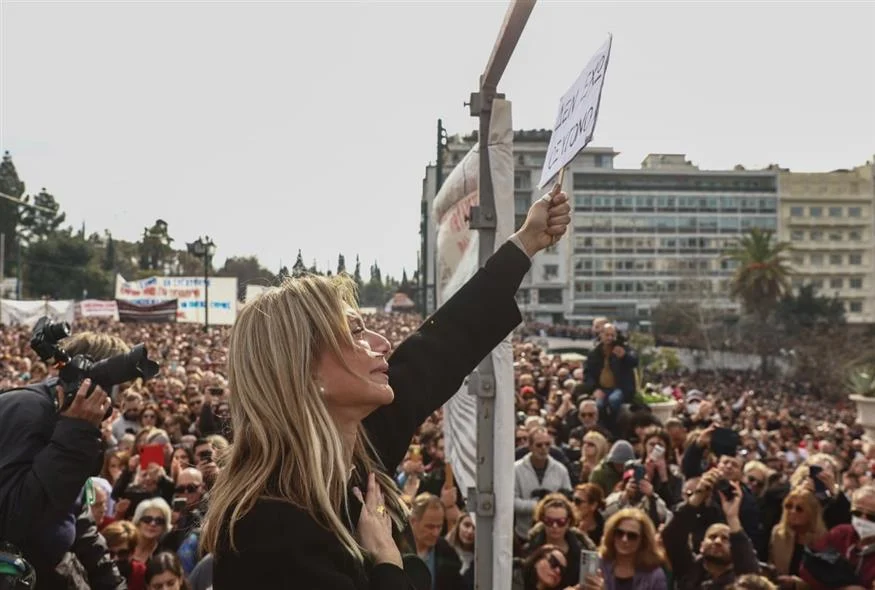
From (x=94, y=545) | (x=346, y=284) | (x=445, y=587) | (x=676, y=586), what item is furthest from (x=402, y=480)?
(x=346, y=284)

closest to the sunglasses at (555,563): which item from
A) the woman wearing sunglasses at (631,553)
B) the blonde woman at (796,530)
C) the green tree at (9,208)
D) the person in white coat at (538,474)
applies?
the woman wearing sunglasses at (631,553)

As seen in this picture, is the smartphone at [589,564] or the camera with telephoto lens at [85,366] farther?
the smartphone at [589,564]

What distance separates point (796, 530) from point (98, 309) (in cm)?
3467

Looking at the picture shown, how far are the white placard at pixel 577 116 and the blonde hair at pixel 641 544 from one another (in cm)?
308

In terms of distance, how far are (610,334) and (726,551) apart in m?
4.60

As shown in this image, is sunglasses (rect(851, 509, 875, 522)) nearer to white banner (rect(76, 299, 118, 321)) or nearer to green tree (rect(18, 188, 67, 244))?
white banner (rect(76, 299, 118, 321))

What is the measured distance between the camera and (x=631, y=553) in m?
5.48

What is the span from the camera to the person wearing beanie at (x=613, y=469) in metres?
7.40

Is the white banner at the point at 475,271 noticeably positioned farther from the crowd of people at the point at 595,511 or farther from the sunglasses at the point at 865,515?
the sunglasses at the point at 865,515

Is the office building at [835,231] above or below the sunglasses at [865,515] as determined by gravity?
above

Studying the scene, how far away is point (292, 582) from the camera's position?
169 cm

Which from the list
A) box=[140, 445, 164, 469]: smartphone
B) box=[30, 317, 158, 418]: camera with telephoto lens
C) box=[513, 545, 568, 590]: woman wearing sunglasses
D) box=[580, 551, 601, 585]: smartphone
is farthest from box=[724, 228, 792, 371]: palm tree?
box=[30, 317, 158, 418]: camera with telephoto lens

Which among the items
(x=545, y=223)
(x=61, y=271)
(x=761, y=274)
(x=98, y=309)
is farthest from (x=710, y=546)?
(x=61, y=271)

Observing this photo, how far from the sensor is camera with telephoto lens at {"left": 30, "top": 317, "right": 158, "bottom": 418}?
2760 millimetres
